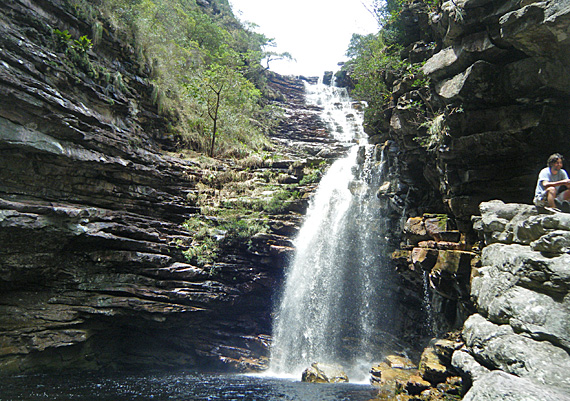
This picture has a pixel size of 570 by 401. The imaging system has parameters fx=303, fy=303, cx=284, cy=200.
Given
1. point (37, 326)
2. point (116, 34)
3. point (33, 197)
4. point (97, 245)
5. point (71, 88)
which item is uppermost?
point (116, 34)

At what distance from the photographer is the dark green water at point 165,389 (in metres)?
8.53

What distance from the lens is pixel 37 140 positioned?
9.77m

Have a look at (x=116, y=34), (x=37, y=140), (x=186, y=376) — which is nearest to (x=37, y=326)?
(x=186, y=376)

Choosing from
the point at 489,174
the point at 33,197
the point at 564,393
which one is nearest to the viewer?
the point at 564,393

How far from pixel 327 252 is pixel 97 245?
32.8 feet

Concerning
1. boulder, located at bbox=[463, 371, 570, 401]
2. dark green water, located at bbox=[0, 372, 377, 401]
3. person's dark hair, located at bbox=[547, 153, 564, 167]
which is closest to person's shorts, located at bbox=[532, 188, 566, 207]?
person's dark hair, located at bbox=[547, 153, 564, 167]

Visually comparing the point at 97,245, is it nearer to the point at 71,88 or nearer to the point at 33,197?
the point at 33,197

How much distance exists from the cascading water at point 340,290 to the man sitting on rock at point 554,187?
27.2 feet

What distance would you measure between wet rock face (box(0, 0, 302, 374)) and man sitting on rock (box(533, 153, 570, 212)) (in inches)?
400

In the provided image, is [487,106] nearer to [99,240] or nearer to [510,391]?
[510,391]

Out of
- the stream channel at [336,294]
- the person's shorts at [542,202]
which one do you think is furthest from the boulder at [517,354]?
the stream channel at [336,294]

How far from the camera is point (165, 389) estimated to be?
9578 millimetres

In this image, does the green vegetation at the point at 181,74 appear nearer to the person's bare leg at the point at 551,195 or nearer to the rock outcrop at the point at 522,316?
the rock outcrop at the point at 522,316

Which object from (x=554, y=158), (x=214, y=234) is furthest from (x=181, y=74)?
(x=554, y=158)
